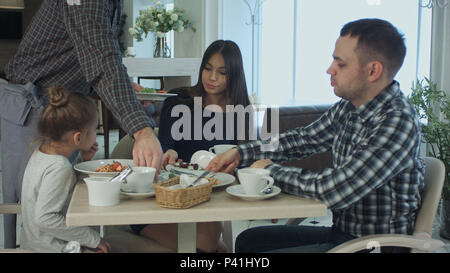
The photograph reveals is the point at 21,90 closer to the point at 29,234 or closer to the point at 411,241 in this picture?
the point at 29,234

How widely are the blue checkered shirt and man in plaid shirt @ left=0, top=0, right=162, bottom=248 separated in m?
0.58

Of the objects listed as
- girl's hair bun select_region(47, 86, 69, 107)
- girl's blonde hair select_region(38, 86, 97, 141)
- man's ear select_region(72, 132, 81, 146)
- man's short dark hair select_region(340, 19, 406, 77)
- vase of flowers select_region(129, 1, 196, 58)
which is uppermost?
vase of flowers select_region(129, 1, 196, 58)

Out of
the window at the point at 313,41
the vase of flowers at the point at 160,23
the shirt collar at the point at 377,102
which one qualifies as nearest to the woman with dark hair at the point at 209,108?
the shirt collar at the point at 377,102

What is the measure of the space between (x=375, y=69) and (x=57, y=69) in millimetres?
1095

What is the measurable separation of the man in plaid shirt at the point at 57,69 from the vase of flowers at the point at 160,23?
174 inches

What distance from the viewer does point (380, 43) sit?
65.8 inches

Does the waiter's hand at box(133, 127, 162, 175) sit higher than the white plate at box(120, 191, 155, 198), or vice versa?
the waiter's hand at box(133, 127, 162, 175)

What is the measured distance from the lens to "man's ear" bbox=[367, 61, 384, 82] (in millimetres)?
1667

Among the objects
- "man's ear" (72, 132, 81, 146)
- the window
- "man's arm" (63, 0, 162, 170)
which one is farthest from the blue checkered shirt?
the window

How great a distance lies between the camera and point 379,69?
5.47 feet

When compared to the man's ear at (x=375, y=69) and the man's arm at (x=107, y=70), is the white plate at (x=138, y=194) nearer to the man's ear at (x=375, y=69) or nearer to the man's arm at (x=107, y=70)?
the man's arm at (x=107, y=70)

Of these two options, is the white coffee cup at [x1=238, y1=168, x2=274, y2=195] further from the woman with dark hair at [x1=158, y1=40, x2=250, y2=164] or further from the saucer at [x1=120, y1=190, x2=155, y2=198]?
the woman with dark hair at [x1=158, y1=40, x2=250, y2=164]

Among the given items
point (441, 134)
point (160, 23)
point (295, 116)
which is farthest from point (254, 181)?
point (160, 23)

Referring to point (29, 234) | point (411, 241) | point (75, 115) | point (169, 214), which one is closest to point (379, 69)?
point (411, 241)
